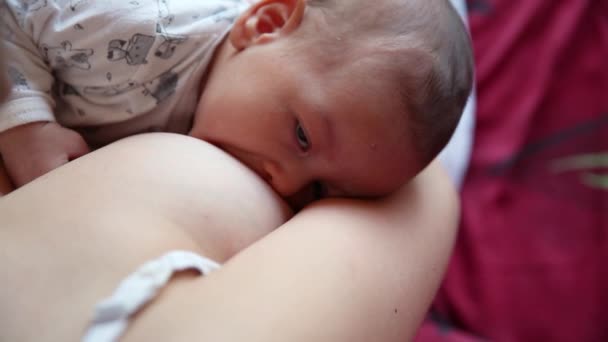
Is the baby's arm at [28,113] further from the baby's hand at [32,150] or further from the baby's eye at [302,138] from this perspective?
the baby's eye at [302,138]

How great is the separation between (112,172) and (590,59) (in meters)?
1.14

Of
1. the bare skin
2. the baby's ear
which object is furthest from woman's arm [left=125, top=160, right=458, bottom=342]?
the baby's ear

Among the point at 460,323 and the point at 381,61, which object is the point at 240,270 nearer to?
the point at 381,61

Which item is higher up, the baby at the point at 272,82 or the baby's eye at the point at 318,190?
the baby at the point at 272,82

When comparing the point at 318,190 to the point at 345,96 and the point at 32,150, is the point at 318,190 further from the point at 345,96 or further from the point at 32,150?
the point at 32,150

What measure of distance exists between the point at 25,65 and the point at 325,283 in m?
0.43

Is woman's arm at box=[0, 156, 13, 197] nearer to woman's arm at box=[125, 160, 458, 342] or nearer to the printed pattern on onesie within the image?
the printed pattern on onesie

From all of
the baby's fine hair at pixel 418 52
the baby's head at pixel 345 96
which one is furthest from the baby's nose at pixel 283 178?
the baby's fine hair at pixel 418 52

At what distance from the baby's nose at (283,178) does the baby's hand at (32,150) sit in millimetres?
228

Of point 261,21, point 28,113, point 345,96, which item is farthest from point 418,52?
point 28,113

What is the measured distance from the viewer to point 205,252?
546 millimetres

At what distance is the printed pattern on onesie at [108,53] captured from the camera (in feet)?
2.17

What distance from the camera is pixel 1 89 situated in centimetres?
43

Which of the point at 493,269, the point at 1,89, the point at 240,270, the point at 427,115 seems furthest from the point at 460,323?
the point at 1,89
